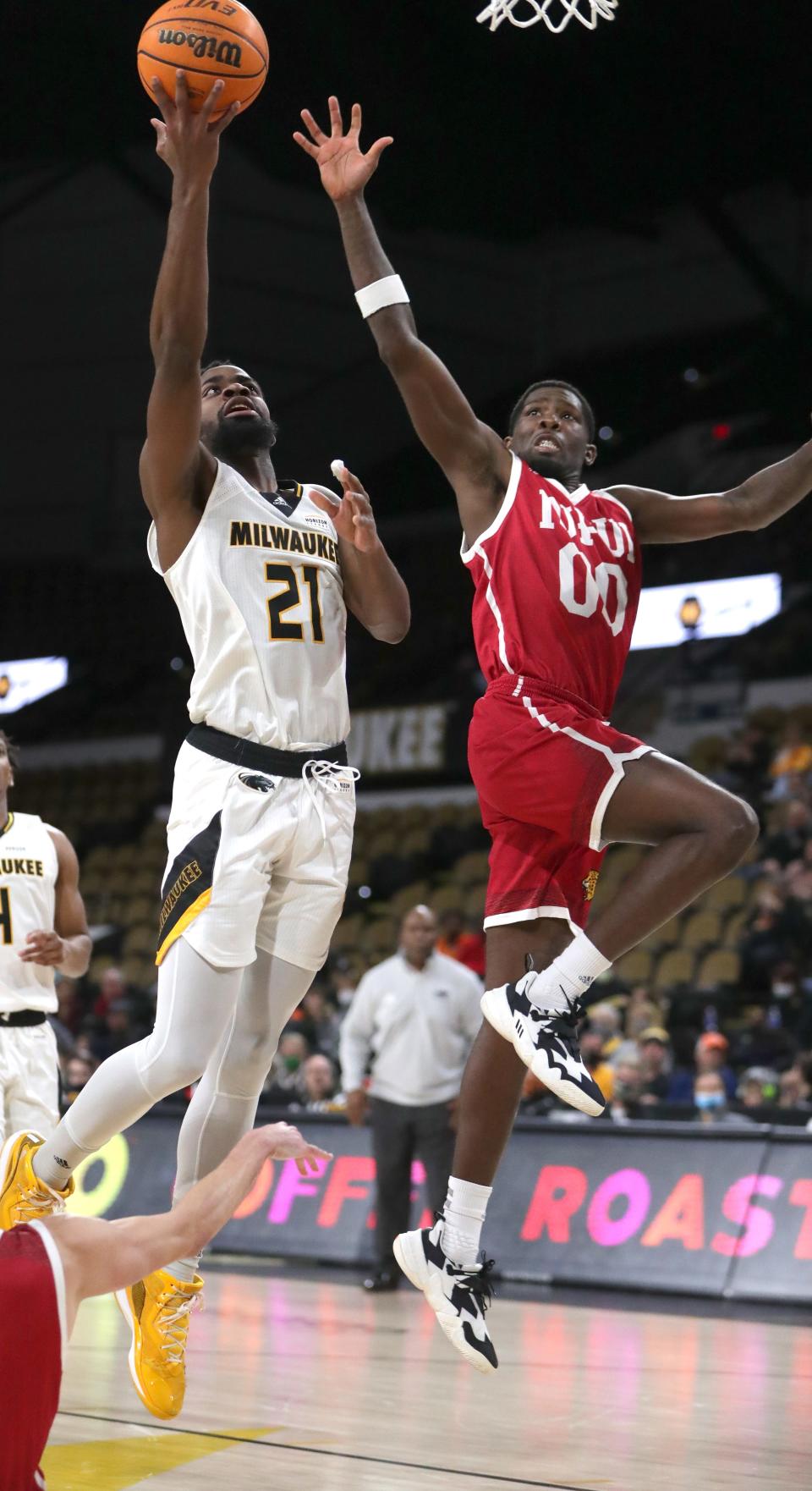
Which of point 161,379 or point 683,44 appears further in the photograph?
point 683,44

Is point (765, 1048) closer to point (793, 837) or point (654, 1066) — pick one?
point (654, 1066)

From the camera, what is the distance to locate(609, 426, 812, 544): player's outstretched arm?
5.65 meters

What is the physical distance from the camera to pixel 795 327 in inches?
918

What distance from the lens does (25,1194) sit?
541 cm

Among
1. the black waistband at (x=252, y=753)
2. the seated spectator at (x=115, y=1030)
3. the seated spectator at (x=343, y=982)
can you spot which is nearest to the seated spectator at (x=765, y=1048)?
the seated spectator at (x=343, y=982)

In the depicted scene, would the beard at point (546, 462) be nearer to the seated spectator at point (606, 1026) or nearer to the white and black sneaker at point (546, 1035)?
the white and black sneaker at point (546, 1035)

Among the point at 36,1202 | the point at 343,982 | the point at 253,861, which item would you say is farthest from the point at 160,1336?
the point at 343,982

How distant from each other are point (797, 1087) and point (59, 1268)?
9.04 metres

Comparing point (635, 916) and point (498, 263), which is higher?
point (498, 263)

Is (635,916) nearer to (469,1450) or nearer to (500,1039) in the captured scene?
(500,1039)

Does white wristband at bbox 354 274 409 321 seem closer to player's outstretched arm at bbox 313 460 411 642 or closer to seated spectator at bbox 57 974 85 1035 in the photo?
player's outstretched arm at bbox 313 460 411 642

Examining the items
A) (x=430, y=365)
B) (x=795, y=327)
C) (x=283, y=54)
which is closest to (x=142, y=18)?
(x=283, y=54)

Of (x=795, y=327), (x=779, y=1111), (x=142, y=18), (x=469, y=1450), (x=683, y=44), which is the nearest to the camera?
(x=469, y=1450)

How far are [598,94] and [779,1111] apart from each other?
1326 centimetres
